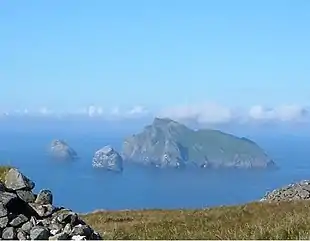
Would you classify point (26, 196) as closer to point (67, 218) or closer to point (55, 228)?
point (67, 218)

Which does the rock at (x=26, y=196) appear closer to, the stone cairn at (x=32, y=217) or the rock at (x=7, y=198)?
the stone cairn at (x=32, y=217)

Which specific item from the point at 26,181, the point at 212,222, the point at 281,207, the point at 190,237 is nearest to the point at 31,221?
the point at 26,181

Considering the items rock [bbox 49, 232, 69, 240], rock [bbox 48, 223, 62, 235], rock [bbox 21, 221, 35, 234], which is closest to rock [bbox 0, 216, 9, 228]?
rock [bbox 21, 221, 35, 234]

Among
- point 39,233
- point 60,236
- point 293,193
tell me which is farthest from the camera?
point 293,193

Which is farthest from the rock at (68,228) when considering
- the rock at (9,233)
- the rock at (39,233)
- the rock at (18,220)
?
the rock at (9,233)

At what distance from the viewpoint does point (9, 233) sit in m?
12.6

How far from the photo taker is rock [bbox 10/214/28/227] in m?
12.9

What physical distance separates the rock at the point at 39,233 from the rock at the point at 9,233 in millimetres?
396

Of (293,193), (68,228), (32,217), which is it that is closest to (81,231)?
(68,228)

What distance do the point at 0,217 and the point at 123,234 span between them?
5403mm

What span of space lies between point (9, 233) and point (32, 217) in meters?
0.98

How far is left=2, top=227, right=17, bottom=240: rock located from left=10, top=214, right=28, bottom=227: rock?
0.80 ft

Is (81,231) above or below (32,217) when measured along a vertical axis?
below

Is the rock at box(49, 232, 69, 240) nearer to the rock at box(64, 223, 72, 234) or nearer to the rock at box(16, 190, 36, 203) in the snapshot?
the rock at box(64, 223, 72, 234)
